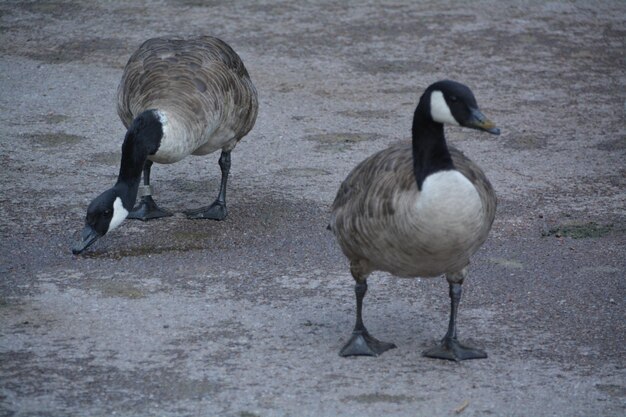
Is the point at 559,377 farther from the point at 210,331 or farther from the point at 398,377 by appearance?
the point at 210,331

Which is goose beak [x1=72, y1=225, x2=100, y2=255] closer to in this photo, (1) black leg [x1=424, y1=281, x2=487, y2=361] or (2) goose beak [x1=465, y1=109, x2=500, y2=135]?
(1) black leg [x1=424, y1=281, x2=487, y2=361]

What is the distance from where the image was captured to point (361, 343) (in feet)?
16.8

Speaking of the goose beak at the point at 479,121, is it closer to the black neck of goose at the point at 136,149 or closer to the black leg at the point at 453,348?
the black leg at the point at 453,348

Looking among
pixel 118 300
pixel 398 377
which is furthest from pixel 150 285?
pixel 398 377

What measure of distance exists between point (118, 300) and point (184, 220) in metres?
1.46

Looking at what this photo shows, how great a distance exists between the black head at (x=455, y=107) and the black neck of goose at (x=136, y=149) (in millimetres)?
2241

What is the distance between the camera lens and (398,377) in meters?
4.88

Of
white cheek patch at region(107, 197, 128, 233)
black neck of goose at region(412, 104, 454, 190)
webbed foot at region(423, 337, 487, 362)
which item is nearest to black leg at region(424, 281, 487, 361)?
webbed foot at region(423, 337, 487, 362)

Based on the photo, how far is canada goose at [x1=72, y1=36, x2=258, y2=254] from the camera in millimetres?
6371

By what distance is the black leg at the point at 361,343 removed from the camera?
5.09 meters

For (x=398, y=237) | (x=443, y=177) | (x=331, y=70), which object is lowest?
(x=331, y=70)

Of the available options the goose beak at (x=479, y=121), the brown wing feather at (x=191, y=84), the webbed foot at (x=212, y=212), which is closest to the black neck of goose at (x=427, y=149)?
the goose beak at (x=479, y=121)

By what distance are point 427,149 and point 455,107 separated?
225 mm

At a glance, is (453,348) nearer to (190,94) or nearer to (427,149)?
(427,149)
